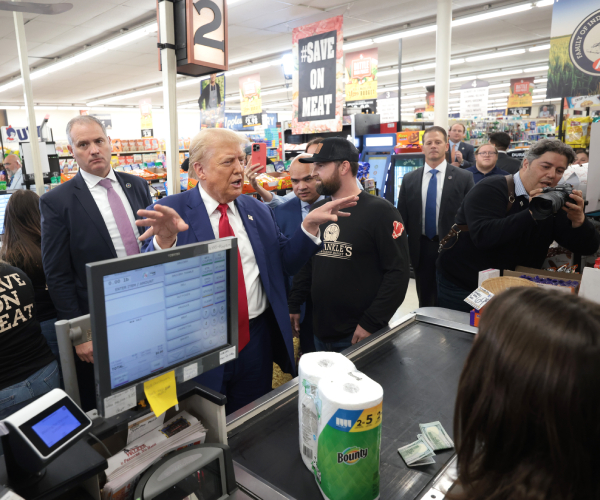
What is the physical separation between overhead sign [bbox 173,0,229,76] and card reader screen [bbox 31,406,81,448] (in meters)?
2.30

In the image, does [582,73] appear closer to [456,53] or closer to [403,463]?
[403,463]

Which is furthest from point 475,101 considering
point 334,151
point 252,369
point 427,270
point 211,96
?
point 252,369

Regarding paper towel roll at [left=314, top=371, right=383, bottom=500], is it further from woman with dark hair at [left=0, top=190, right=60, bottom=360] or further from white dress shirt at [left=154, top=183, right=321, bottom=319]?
woman with dark hair at [left=0, top=190, right=60, bottom=360]

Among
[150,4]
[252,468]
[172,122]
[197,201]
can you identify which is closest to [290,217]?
[172,122]

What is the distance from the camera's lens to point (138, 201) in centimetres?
274

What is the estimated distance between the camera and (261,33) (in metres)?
9.58

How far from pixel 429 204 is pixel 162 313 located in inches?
138

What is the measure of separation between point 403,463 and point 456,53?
13.5 metres

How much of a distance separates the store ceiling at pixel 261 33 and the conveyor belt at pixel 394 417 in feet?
24.3

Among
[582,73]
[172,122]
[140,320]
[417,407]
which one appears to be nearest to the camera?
[140,320]

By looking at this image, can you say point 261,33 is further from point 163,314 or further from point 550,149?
point 163,314

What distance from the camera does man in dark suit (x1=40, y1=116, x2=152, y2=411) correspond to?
2283 millimetres

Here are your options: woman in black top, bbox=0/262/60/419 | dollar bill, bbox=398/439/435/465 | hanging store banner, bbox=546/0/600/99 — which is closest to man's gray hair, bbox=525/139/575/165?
hanging store banner, bbox=546/0/600/99

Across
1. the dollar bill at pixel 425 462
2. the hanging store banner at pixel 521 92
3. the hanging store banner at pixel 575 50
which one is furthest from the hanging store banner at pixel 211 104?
the hanging store banner at pixel 521 92
